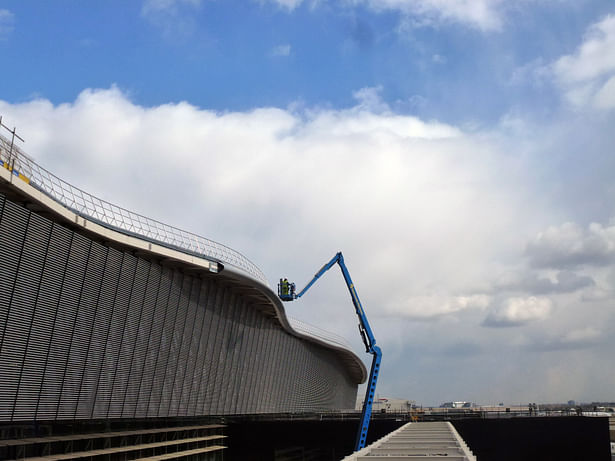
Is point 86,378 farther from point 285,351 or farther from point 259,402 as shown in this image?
point 285,351

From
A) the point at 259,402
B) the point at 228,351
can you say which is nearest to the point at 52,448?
the point at 228,351

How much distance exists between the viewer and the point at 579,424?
48.6m

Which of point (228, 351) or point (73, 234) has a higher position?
point (73, 234)

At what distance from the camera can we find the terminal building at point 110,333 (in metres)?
23.3

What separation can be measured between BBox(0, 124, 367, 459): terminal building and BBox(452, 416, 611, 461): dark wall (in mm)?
17184

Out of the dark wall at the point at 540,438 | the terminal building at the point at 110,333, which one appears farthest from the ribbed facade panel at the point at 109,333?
the dark wall at the point at 540,438

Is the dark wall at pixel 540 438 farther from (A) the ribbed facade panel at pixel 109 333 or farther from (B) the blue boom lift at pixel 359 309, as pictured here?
(A) the ribbed facade panel at pixel 109 333

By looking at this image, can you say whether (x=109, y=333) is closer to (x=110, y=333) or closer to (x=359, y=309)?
(x=110, y=333)

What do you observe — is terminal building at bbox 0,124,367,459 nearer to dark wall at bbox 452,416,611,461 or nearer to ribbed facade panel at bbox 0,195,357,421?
ribbed facade panel at bbox 0,195,357,421

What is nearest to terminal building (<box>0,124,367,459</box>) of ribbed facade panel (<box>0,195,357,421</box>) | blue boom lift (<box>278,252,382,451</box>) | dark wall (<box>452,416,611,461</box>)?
ribbed facade panel (<box>0,195,357,421</box>)

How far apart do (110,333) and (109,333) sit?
8cm

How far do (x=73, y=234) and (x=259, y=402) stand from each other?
29.7m

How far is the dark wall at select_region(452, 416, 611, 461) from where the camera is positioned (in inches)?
1879

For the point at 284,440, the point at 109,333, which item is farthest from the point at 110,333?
the point at 284,440
